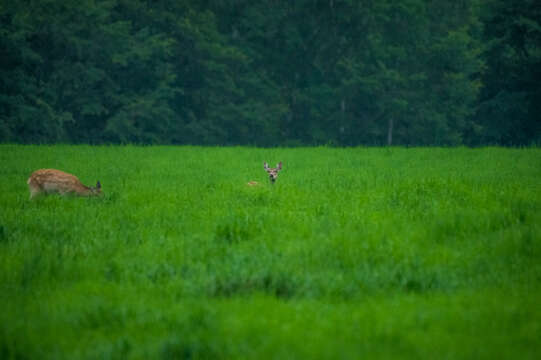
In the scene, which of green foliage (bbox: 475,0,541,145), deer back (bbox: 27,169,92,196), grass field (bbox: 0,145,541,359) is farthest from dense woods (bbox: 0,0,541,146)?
grass field (bbox: 0,145,541,359)

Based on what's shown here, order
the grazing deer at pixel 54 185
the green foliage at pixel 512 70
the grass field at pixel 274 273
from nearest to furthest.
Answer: the grass field at pixel 274 273, the grazing deer at pixel 54 185, the green foliage at pixel 512 70

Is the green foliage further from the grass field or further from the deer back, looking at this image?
the deer back

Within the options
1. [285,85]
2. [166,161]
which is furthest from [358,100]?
[166,161]

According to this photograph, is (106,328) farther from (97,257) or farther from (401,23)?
(401,23)

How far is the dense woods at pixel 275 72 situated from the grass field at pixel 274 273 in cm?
2922

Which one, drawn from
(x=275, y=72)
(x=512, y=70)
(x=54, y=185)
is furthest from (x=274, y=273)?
(x=275, y=72)

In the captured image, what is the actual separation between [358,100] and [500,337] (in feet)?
154

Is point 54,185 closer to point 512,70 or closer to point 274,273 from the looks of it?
point 274,273

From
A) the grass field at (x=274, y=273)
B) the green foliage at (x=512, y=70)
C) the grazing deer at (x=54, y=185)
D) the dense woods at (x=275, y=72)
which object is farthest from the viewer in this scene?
the green foliage at (x=512, y=70)

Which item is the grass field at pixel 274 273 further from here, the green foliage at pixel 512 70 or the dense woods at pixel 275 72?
the green foliage at pixel 512 70

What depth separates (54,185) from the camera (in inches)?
456

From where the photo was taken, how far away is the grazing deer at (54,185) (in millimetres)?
11484

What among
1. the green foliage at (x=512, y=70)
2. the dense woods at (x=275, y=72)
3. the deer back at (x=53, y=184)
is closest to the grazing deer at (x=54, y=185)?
the deer back at (x=53, y=184)

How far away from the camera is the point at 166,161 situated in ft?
67.2
